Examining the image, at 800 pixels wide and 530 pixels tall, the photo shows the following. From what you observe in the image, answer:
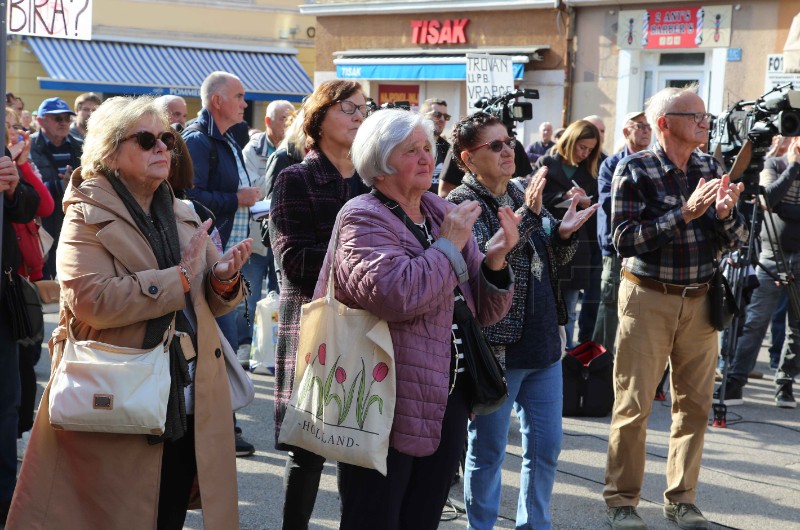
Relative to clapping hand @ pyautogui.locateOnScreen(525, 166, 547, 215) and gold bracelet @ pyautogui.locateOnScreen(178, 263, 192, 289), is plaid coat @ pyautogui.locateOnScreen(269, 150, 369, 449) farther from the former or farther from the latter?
clapping hand @ pyautogui.locateOnScreen(525, 166, 547, 215)

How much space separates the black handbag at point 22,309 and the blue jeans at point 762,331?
17.1 ft

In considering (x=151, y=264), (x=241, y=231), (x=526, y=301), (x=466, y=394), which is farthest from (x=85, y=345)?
(x=241, y=231)

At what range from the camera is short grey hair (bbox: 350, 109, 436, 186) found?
3.47 m

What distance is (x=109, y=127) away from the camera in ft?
11.9

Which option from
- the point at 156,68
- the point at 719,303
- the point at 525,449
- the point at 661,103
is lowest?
the point at 525,449

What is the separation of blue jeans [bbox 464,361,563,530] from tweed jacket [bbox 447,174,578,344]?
20cm

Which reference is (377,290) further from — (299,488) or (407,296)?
(299,488)

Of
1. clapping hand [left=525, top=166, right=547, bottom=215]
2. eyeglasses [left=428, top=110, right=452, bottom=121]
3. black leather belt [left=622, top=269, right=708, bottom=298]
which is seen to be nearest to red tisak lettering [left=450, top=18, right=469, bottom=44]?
eyeglasses [left=428, top=110, right=452, bottom=121]

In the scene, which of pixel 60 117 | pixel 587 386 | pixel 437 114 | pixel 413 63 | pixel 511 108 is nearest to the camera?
pixel 587 386

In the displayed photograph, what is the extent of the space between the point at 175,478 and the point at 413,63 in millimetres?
18314

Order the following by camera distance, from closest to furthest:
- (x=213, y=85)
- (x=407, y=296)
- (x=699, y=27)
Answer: (x=407, y=296), (x=213, y=85), (x=699, y=27)

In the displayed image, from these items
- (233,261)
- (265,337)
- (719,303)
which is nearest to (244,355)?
(265,337)

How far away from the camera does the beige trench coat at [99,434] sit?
3434 mm

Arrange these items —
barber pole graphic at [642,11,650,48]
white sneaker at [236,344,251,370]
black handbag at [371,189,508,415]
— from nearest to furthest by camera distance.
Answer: black handbag at [371,189,508,415]
white sneaker at [236,344,251,370]
barber pole graphic at [642,11,650,48]
